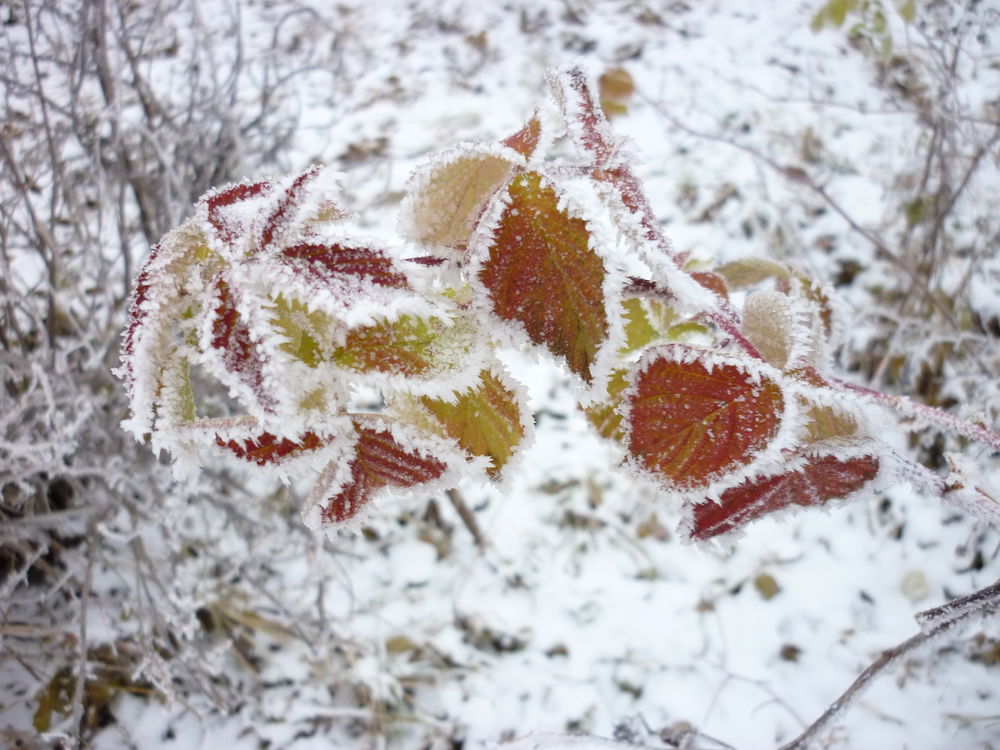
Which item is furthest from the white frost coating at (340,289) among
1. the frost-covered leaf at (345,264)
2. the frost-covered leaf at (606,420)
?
the frost-covered leaf at (606,420)

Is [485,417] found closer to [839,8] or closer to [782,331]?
[782,331]

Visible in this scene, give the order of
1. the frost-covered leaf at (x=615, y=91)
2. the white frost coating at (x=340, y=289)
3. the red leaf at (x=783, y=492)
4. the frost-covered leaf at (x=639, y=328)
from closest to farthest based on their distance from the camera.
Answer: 1. the white frost coating at (x=340, y=289)
2. the red leaf at (x=783, y=492)
3. the frost-covered leaf at (x=639, y=328)
4. the frost-covered leaf at (x=615, y=91)

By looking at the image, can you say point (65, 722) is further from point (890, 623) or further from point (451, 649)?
point (890, 623)

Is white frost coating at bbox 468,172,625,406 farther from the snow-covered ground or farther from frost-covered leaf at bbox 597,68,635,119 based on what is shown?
frost-covered leaf at bbox 597,68,635,119

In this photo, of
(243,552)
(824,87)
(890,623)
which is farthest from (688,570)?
(824,87)

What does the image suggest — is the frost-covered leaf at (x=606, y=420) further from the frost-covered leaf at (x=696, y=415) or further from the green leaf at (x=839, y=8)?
the green leaf at (x=839, y=8)

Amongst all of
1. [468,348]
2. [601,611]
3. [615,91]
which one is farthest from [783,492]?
[615,91]

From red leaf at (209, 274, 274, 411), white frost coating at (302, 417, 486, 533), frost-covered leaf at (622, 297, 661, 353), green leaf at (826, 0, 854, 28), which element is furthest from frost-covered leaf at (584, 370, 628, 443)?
green leaf at (826, 0, 854, 28)
